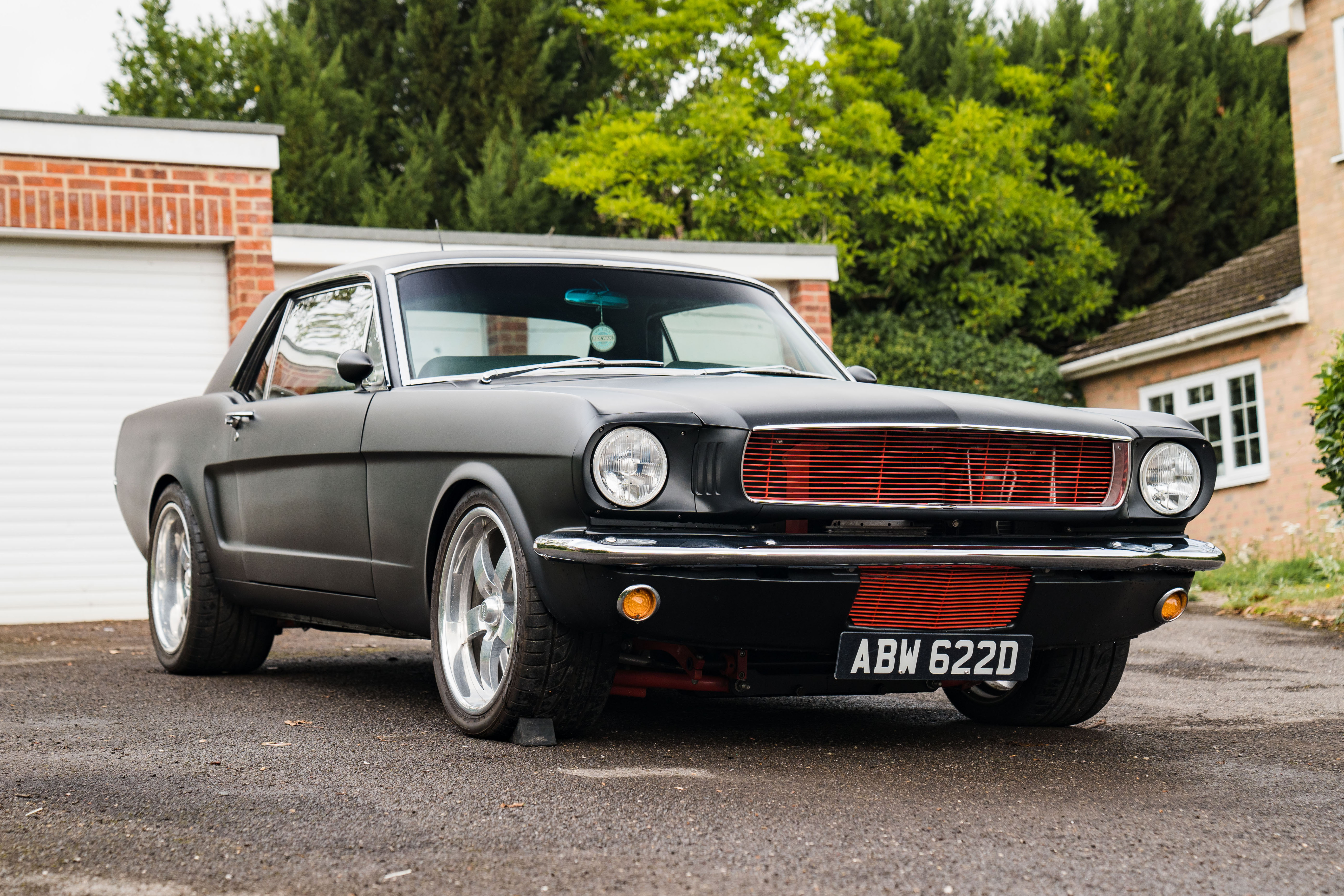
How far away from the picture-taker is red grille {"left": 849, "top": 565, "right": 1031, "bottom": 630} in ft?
13.3

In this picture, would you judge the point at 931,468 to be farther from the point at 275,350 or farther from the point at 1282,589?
the point at 1282,589

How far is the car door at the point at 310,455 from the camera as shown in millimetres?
5125

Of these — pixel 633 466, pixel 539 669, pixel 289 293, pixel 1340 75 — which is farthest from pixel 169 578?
pixel 1340 75

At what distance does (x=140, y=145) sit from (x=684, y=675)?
7.62m

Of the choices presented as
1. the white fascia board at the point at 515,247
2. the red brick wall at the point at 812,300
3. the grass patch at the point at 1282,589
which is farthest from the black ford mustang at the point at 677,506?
the red brick wall at the point at 812,300

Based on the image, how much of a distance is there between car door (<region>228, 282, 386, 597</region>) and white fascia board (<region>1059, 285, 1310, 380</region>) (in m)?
13.7

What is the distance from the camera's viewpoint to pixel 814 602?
3965 mm

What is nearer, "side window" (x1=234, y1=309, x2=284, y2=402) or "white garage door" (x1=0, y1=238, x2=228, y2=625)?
"side window" (x1=234, y1=309, x2=284, y2=402)

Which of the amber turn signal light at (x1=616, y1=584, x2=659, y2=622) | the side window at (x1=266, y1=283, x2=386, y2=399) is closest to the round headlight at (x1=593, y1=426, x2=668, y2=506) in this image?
the amber turn signal light at (x1=616, y1=584, x2=659, y2=622)

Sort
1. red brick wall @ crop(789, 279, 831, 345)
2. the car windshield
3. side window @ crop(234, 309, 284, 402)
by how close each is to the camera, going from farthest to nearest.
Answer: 1. red brick wall @ crop(789, 279, 831, 345)
2. side window @ crop(234, 309, 284, 402)
3. the car windshield

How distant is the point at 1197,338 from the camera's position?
18.4 metres

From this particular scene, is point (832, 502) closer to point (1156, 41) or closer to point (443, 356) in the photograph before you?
point (443, 356)

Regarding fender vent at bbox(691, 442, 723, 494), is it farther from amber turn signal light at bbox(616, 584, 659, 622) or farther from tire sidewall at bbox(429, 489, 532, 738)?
tire sidewall at bbox(429, 489, 532, 738)

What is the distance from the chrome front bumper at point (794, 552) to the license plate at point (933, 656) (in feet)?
0.72
